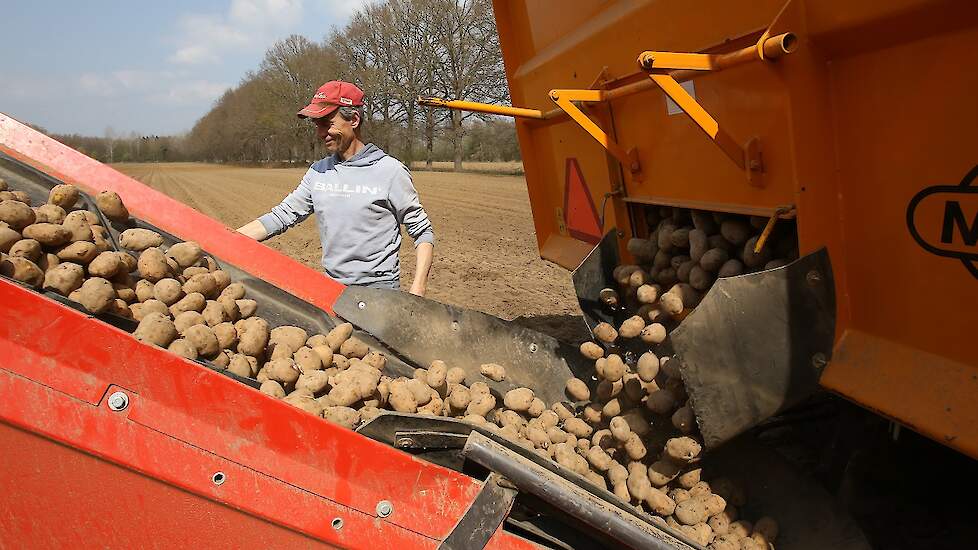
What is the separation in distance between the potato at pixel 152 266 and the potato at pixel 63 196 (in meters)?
0.33

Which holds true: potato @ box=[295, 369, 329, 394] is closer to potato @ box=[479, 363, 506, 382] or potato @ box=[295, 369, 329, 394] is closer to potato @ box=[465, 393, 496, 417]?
potato @ box=[465, 393, 496, 417]

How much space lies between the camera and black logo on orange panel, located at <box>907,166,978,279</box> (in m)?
1.21

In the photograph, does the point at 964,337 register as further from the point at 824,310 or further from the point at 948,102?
the point at 948,102

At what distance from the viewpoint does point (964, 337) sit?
1272 millimetres

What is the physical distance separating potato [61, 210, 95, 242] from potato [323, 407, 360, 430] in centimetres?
97

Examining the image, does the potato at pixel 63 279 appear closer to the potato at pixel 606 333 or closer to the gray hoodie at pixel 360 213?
the gray hoodie at pixel 360 213

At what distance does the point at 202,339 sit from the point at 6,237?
57cm

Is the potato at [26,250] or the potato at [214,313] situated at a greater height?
the potato at [26,250]

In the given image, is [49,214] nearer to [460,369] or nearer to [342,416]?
[342,416]

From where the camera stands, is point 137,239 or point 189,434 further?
point 137,239

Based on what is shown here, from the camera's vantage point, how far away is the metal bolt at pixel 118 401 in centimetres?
131

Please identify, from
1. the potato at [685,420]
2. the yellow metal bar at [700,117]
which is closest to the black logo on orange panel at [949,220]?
the yellow metal bar at [700,117]

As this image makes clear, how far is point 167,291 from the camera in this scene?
6.44ft

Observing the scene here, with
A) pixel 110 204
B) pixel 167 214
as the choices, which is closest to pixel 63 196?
pixel 110 204
